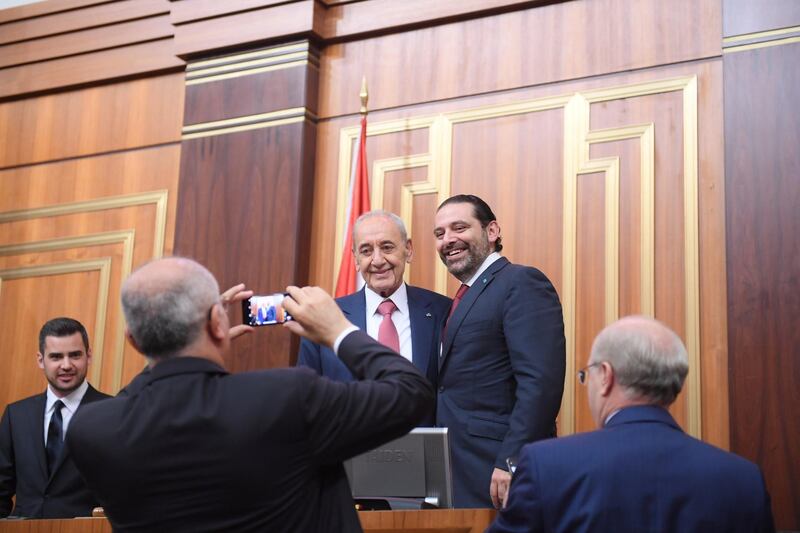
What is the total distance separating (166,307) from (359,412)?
39cm

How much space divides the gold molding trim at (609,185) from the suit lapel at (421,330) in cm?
71

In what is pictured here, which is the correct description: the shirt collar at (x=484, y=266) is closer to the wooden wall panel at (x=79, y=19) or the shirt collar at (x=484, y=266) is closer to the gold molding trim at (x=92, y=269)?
the gold molding trim at (x=92, y=269)

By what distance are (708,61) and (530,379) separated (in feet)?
5.41

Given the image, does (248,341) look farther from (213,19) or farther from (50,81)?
(50,81)

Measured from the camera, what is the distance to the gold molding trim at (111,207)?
5.27 m

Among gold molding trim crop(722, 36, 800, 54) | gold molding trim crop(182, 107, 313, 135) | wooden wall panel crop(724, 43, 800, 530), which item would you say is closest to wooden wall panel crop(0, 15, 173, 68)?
gold molding trim crop(182, 107, 313, 135)

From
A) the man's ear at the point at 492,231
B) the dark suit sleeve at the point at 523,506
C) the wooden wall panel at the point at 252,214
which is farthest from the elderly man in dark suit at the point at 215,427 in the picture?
the wooden wall panel at the point at 252,214

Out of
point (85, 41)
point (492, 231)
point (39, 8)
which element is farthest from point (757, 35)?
point (39, 8)

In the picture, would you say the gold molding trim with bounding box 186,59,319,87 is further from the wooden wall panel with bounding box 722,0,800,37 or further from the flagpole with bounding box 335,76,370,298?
the wooden wall panel with bounding box 722,0,800,37

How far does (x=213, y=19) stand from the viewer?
17.0 feet

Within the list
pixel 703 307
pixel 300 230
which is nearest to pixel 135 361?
pixel 300 230

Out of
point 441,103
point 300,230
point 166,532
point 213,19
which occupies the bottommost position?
point 166,532

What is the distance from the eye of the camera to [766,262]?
151 inches

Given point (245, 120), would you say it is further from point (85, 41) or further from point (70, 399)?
point (70, 399)
